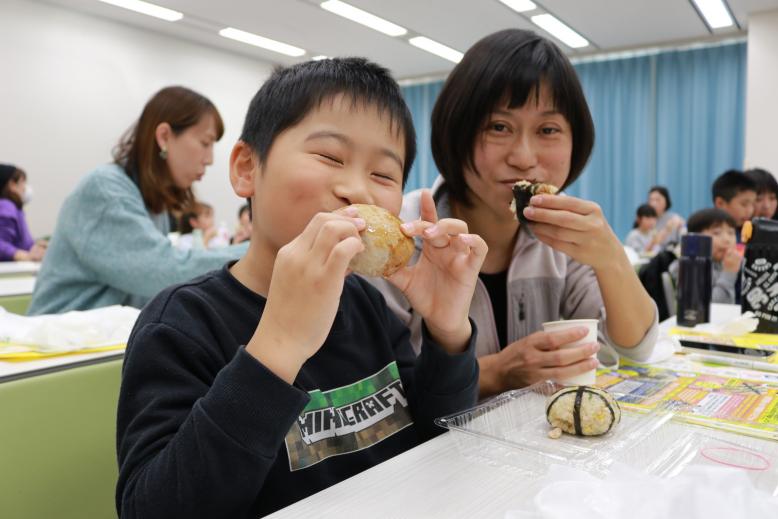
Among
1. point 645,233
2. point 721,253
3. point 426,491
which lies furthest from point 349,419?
point 645,233

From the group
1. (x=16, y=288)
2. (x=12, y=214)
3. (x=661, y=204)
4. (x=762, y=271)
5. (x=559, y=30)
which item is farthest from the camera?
(x=661, y=204)

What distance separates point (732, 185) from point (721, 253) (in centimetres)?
180

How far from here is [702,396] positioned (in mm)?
1062

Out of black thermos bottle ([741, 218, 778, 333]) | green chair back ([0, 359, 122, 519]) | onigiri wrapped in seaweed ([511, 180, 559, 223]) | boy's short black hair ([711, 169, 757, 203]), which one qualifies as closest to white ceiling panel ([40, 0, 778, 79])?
boy's short black hair ([711, 169, 757, 203])

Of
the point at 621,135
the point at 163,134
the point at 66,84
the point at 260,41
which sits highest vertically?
the point at 260,41

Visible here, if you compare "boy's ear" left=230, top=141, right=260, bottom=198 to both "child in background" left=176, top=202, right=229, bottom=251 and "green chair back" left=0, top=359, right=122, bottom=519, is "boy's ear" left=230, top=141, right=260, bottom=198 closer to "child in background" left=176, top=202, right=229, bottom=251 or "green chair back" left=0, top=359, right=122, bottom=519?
"green chair back" left=0, top=359, right=122, bottom=519

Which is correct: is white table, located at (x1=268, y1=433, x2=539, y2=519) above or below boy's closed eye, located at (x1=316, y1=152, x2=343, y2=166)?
below

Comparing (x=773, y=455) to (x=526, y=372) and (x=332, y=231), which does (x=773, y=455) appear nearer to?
(x=526, y=372)

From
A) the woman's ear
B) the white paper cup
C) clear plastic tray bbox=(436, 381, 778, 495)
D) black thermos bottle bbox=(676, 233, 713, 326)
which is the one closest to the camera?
clear plastic tray bbox=(436, 381, 778, 495)

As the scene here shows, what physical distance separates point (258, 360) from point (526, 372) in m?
0.63

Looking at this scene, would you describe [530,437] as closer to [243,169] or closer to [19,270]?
[243,169]

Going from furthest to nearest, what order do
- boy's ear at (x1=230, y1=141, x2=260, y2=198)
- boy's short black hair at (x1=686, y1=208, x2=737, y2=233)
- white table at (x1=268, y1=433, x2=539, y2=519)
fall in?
boy's short black hair at (x1=686, y1=208, x2=737, y2=233) → boy's ear at (x1=230, y1=141, x2=260, y2=198) → white table at (x1=268, y1=433, x2=539, y2=519)

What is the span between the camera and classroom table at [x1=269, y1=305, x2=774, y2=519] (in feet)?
2.13

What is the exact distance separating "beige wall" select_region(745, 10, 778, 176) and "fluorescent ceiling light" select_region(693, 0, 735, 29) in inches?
11.2
